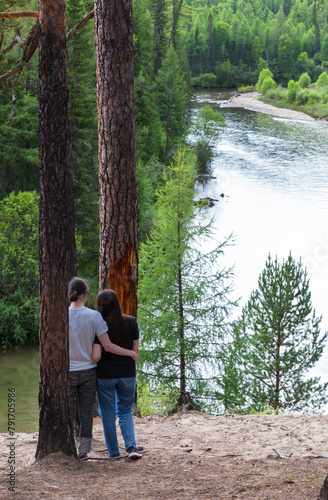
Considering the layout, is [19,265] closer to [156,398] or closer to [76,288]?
[156,398]

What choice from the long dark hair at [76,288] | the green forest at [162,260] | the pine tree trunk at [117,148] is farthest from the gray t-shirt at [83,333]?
the green forest at [162,260]

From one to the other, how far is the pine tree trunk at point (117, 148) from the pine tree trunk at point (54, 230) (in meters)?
1.81

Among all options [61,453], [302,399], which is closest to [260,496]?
[61,453]

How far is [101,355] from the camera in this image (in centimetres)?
512

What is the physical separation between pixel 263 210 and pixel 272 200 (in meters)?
1.88

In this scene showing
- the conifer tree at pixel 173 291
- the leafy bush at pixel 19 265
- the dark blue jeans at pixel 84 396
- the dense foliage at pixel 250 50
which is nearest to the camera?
the dark blue jeans at pixel 84 396

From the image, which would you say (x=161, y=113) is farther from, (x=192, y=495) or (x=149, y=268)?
(x=192, y=495)

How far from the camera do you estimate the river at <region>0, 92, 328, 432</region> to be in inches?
783

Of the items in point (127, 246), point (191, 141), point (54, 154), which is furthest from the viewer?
point (191, 141)

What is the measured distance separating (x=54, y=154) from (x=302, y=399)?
11016 mm

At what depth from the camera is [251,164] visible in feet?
148

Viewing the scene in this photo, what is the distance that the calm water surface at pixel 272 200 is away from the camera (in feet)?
90.4

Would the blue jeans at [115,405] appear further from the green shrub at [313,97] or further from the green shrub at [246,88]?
the green shrub at [246,88]

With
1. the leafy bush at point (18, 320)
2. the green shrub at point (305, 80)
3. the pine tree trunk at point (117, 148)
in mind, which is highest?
the green shrub at point (305, 80)
